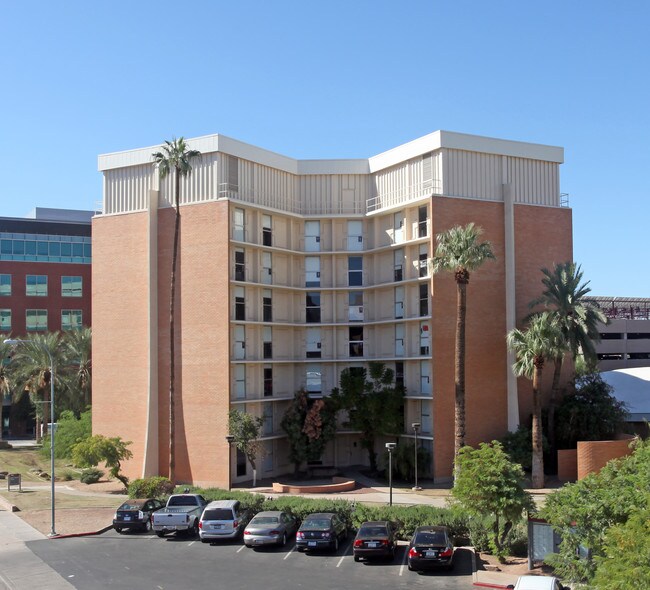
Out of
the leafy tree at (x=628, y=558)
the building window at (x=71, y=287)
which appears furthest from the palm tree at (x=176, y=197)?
the building window at (x=71, y=287)

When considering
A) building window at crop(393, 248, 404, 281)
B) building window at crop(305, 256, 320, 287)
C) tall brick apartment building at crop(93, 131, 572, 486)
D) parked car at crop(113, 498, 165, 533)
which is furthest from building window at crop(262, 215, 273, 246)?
parked car at crop(113, 498, 165, 533)

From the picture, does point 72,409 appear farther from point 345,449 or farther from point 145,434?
point 345,449

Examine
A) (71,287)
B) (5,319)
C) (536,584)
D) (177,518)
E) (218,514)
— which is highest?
(71,287)

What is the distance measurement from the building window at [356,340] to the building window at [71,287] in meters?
44.2

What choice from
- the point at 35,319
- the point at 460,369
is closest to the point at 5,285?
the point at 35,319

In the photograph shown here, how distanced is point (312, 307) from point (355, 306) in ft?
9.90

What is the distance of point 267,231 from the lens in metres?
53.7

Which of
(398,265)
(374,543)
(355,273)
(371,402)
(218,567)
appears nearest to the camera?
(218,567)

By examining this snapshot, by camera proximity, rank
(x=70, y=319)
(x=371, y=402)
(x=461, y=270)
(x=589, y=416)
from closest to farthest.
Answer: (x=461, y=270) < (x=589, y=416) < (x=371, y=402) < (x=70, y=319)

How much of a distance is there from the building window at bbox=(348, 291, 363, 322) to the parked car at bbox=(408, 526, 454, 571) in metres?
28.7

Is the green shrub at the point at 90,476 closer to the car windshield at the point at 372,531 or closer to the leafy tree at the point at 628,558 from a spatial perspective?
the car windshield at the point at 372,531

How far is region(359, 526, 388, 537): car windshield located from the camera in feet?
95.8

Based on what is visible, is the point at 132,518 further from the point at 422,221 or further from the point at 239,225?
the point at 422,221

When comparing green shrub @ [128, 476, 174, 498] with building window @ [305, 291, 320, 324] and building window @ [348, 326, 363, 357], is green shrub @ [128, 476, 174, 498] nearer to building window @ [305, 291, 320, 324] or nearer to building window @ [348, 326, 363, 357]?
building window @ [305, 291, 320, 324]
